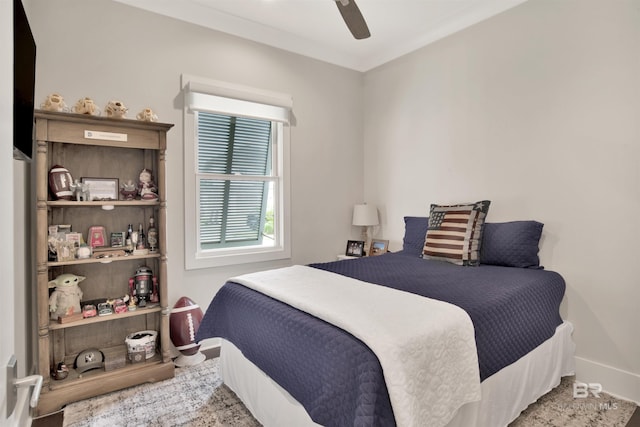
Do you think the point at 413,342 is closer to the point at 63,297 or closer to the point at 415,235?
the point at 415,235

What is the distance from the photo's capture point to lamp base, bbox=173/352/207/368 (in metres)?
2.67

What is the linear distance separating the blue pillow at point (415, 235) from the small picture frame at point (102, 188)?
240 centimetres

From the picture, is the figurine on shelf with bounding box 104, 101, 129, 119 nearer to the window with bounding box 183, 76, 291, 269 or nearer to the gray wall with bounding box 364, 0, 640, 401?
the window with bounding box 183, 76, 291, 269

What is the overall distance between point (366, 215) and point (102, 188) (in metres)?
2.46

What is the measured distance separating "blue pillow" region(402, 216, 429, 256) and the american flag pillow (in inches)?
7.9

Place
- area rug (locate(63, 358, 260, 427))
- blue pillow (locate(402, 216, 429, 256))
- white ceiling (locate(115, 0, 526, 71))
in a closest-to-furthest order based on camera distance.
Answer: area rug (locate(63, 358, 260, 427)) → white ceiling (locate(115, 0, 526, 71)) → blue pillow (locate(402, 216, 429, 256))

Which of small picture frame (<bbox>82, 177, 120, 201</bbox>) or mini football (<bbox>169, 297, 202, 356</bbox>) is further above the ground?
small picture frame (<bbox>82, 177, 120, 201</bbox>)

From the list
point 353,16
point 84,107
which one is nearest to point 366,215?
Answer: point 353,16

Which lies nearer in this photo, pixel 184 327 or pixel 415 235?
pixel 184 327

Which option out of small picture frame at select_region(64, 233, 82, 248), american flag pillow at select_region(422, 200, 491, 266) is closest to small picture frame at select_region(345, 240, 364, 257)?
american flag pillow at select_region(422, 200, 491, 266)

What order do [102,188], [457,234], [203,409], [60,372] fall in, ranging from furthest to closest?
[457,234], [102,188], [60,372], [203,409]

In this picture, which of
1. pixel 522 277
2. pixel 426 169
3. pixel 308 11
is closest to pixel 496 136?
pixel 426 169

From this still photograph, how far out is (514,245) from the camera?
2.52m

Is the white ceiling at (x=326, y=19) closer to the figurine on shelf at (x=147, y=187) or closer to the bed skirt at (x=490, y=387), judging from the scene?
the figurine on shelf at (x=147, y=187)
